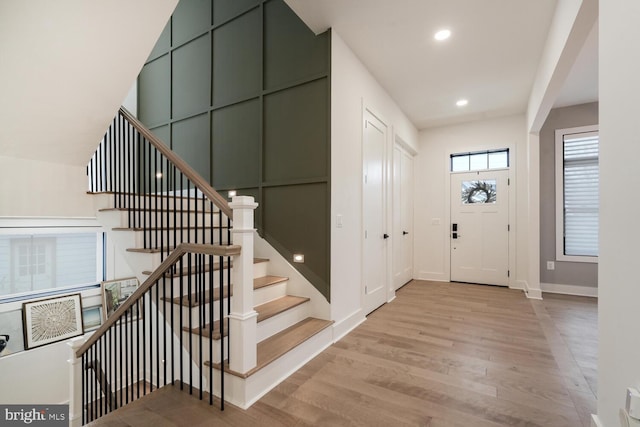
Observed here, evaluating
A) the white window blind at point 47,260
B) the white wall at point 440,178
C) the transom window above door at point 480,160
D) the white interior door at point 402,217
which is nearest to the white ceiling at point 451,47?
the white wall at point 440,178

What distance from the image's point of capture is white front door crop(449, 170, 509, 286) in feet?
16.9

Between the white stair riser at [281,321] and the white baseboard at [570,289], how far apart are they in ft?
14.7

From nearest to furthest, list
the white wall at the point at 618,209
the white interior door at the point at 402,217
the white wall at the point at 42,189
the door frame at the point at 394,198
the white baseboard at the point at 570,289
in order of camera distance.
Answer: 1. the white wall at the point at 618,209
2. the white wall at the point at 42,189
3. the door frame at the point at 394,198
4. the white baseboard at the point at 570,289
5. the white interior door at the point at 402,217

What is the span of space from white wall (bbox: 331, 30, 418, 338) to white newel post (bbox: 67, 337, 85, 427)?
247cm

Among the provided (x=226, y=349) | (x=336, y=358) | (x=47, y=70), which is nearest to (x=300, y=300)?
(x=336, y=358)

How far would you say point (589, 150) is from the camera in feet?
15.5

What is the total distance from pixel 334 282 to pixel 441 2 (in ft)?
9.02

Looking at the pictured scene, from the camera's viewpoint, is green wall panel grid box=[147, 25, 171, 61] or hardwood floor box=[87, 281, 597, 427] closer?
hardwood floor box=[87, 281, 597, 427]

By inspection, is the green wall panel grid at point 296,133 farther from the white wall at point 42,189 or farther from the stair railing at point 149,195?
the white wall at point 42,189

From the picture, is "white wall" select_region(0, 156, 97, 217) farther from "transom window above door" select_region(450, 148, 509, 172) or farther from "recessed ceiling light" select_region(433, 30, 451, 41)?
"transom window above door" select_region(450, 148, 509, 172)

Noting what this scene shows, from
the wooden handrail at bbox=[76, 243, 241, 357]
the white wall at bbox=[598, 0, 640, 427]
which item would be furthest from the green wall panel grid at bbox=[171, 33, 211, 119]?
the white wall at bbox=[598, 0, 640, 427]

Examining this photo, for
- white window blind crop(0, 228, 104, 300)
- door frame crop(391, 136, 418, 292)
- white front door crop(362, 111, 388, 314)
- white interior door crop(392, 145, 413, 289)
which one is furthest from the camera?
white interior door crop(392, 145, 413, 289)

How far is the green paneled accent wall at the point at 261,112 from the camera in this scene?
2973mm

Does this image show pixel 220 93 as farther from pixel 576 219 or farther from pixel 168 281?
pixel 576 219
